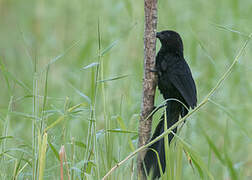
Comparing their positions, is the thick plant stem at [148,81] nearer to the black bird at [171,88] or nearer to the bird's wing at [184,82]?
the black bird at [171,88]

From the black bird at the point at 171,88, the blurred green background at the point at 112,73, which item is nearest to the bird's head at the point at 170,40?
the black bird at the point at 171,88

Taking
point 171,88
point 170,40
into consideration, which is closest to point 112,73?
point 170,40

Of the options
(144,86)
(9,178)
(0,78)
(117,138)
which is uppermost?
(0,78)

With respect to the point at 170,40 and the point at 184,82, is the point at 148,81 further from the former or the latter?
the point at 170,40

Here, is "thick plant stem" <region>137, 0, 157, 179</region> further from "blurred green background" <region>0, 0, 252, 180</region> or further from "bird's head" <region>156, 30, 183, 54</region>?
"bird's head" <region>156, 30, 183, 54</region>

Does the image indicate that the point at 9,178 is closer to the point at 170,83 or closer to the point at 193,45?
the point at 170,83

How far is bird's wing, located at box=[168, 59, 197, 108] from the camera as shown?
2.91 m

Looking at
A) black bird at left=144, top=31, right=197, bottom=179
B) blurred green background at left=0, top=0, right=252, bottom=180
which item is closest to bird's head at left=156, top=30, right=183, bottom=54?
black bird at left=144, top=31, right=197, bottom=179

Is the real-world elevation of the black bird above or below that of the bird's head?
below

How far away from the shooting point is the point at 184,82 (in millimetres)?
2971

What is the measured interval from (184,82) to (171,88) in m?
0.10

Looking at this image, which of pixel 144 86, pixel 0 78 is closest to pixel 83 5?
pixel 0 78

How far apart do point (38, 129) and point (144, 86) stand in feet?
2.17

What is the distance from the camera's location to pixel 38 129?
8.21ft
